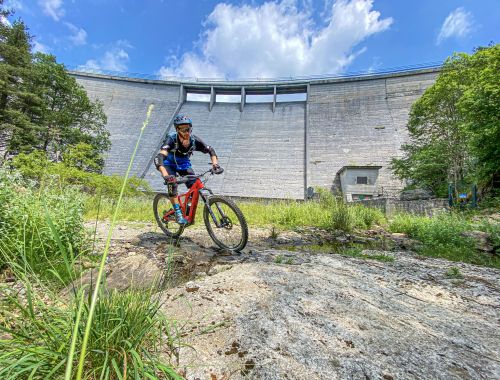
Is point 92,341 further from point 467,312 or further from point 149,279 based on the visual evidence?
point 467,312

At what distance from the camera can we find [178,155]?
4391mm

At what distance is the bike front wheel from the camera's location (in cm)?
362

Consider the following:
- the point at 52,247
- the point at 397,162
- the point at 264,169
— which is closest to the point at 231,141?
the point at 264,169

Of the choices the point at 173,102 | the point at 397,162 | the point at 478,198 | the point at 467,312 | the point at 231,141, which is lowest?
the point at 467,312

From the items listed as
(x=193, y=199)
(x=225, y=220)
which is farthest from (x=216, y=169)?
(x=225, y=220)

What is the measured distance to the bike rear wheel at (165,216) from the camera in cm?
464

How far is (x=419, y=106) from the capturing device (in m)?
21.7

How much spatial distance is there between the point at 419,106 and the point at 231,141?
2066 centimetres

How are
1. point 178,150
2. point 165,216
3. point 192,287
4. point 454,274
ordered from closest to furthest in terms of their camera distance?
point 192,287, point 454,274, point 178,150, point 165,216

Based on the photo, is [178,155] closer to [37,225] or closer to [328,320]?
[37,225]

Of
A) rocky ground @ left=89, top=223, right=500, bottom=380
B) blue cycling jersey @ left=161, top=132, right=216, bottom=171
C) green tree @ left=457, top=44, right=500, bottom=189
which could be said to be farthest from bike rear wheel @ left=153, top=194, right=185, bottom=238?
green tree @ left=457, top=44, right=500, bottom=189

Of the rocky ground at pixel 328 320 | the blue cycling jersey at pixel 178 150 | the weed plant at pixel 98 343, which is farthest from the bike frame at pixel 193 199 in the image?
the weed plant at pixel 98 343

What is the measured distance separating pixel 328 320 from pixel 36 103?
26.7 metres

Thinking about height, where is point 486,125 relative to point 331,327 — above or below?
above
